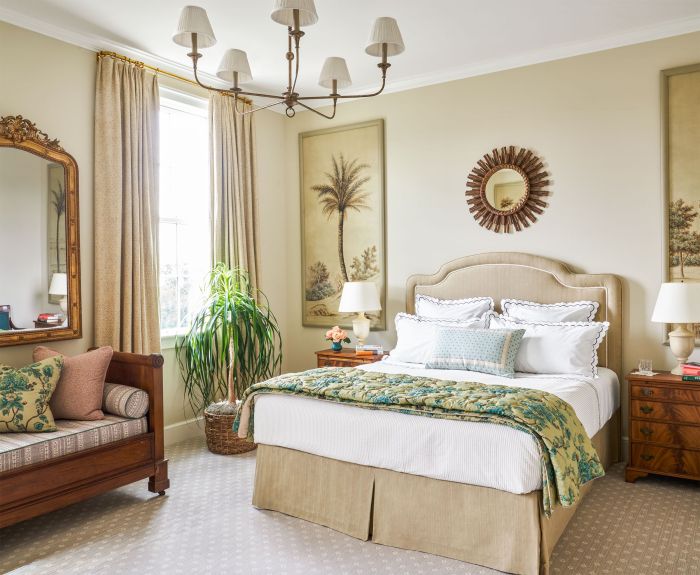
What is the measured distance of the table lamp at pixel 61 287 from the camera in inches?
147

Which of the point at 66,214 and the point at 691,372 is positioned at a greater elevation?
the point at 66,214

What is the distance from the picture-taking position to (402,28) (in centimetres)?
390

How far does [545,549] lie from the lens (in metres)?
2.52

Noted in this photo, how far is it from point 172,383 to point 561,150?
3.41 meters

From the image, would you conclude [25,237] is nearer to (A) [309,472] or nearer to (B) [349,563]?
(A) [309,472]

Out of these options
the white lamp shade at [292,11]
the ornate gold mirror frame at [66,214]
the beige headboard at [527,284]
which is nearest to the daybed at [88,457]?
the ornate gold mirror frame at [66,214]

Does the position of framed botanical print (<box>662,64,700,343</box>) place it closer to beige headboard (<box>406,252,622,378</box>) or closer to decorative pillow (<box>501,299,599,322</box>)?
beige headboard (<box>406,252,622,378</box>)

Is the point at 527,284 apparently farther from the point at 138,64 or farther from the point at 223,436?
the point at 138,64

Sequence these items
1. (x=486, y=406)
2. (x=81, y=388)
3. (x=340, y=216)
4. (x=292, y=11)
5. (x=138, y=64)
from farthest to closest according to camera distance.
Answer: (x=340, y=216) → (x=138, y=64) → (x=81, y=388) → (x=486, y=406) → (x=292, y=11)

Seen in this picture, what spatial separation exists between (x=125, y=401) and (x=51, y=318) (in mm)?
787

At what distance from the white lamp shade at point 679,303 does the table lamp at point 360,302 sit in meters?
2.10

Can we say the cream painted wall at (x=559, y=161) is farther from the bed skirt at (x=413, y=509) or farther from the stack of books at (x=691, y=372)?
the bed skirt at (x=413, y=509)

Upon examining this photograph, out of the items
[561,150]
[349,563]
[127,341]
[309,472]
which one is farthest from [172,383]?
[561,150]

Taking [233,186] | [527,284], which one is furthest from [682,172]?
[233,186]
